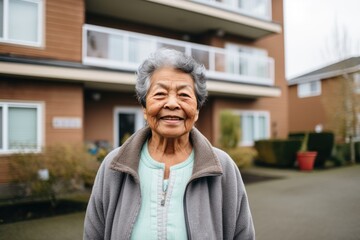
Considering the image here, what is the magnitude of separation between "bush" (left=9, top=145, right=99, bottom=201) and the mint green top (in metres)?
5.84

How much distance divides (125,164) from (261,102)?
14.8 meters

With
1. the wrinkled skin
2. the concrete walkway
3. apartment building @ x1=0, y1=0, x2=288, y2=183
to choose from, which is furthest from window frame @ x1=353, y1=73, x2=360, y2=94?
the wrinkled skin

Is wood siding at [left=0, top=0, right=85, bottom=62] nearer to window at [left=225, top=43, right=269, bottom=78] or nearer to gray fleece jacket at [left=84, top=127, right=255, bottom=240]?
window at [left=225, top=43, right=269, bottom=78]

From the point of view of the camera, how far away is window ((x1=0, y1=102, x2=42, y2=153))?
8664 millimetres

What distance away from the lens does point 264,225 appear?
558cm

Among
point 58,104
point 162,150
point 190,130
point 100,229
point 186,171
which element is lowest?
point 100,229

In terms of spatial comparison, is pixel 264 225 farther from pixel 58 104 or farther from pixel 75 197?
pixel 58 104

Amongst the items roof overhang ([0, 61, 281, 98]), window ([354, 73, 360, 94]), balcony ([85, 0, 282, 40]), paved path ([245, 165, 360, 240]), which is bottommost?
paved path ([245, 165, 360, 240])

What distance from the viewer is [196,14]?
1229 centimetres

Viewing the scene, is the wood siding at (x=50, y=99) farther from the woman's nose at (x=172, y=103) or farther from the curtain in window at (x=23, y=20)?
the woman's nose at (x=172, y=103)

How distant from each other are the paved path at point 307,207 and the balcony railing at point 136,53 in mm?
4358

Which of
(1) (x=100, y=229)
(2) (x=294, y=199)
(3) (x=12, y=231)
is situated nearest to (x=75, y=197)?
(3) (x=12, y=231)

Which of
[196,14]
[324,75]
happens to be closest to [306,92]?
[324,75]

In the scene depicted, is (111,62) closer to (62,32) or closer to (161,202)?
(62,32)
